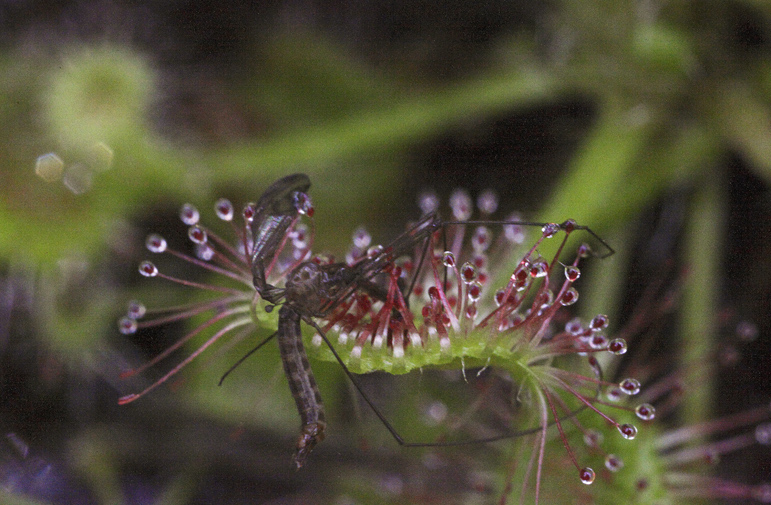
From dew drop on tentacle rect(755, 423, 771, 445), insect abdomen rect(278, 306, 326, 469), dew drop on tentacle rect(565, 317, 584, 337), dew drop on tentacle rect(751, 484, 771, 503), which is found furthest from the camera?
dew drop on tentacle rect(755, 423, 771, 445)

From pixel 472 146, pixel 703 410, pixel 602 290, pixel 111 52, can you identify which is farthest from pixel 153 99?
pixel 703 410

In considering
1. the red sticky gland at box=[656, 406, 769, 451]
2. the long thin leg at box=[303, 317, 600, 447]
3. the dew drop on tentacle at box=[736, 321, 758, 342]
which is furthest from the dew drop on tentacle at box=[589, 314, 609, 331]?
the dew drop on tentacle at box=[736, 321, 758, 342]

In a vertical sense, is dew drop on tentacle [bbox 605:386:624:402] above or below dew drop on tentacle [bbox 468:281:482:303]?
below

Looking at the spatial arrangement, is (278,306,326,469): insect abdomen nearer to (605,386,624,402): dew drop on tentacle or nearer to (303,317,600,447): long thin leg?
(303,317,600,447): long thin leg

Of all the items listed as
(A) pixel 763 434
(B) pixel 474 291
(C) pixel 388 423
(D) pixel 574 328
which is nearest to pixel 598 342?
(D) pixel 574 328

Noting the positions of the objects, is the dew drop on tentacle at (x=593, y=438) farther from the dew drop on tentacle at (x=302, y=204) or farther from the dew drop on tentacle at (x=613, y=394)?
the dew drop on tentacle at (x=302, y=204)

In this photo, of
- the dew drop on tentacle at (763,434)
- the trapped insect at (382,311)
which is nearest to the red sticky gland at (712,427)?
the dew drop on tentacle at (763,434)

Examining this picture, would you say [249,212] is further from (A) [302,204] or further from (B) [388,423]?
(B) [388,423]

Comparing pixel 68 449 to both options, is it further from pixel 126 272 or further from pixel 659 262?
pixel 659 262

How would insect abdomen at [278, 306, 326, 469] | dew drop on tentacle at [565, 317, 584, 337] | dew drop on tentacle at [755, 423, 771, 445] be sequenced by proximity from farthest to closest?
dew drop on tentacle at [755, 423, 771, 445] → dew drop on tentacle at [565, 317, 584, 337] → insect abdomen at [278, 306, 326, 469]
